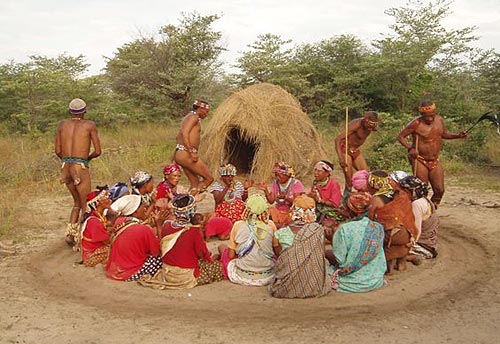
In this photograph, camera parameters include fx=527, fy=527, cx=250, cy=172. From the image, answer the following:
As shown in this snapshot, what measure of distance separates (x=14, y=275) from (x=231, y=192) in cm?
270

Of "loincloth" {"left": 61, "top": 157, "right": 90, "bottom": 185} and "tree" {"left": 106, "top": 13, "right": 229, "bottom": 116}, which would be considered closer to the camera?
"loincloth" {"left": 61, "top": 157, "right": 90, "bottom": 185}

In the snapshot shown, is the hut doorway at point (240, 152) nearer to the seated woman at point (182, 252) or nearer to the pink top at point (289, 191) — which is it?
the pink top at point (289, 191)

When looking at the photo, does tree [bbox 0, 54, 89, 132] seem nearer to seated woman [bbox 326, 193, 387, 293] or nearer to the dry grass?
the dry grass

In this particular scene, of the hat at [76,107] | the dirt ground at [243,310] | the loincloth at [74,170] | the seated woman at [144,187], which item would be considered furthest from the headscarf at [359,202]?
the hat at [76,107]

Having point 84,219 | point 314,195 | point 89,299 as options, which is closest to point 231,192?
point 314,195

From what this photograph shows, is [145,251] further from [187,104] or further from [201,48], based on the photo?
[201,48]

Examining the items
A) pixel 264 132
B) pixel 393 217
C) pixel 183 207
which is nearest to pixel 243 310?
pixel 183 207

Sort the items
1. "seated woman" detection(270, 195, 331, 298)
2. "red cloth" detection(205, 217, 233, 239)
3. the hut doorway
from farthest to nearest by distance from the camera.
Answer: the hut doorway, "red cloth" detection(205, 217, 233, 239), "seated woman" detection(270, 195, 331, 298)

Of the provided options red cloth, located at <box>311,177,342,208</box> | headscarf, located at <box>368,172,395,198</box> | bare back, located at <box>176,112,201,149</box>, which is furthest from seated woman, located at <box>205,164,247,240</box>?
headscarf, located at <box>368,172,395,198</box>

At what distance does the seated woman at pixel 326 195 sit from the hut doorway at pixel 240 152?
4.90 m

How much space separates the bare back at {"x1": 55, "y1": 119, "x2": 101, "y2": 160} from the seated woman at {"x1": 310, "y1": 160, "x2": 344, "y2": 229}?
262cm

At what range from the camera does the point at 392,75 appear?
15859 mm

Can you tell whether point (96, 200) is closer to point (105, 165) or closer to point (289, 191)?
point (289, 191)

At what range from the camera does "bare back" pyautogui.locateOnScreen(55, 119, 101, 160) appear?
6242 mm
